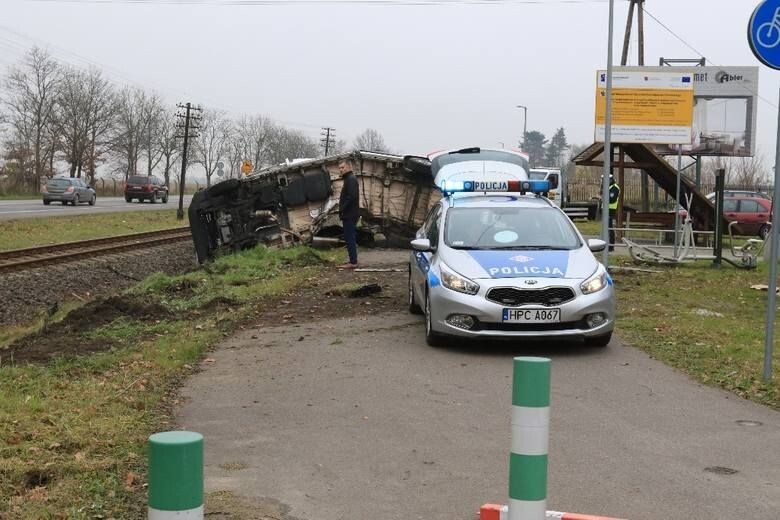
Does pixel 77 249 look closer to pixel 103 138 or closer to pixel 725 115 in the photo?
pixel 725 115

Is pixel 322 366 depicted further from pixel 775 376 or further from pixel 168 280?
pixel 168 280

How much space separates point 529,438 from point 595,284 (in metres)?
5.63

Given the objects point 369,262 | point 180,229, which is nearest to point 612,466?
point 369,262

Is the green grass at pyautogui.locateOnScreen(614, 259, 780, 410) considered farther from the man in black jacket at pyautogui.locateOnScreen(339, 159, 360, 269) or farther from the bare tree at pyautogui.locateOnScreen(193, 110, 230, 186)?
the bare tree at pyautogui.locateOnScreen(193, 110, 230, 186)

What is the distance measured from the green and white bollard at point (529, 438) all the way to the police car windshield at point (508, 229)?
241 inches

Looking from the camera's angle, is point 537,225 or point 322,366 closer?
point 322,366

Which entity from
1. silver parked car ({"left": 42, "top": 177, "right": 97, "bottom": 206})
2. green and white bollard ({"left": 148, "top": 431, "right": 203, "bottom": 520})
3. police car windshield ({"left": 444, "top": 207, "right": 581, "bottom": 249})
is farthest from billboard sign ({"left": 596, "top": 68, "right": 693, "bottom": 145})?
silver parked car ({"left": 42, "top": 177, "right": 97, "bottom": 206})

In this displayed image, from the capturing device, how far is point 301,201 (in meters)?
20.6

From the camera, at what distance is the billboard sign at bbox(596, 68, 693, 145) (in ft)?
70.4

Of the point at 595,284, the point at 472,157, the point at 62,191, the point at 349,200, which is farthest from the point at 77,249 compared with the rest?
the point at 62,191

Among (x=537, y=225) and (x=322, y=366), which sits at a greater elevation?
(x=537, y=225)

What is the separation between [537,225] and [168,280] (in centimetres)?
791

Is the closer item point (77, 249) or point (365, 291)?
point (365, 291)

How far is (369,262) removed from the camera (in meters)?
18.4
